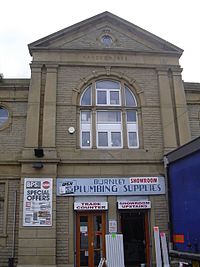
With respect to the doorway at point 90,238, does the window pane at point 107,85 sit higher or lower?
higher

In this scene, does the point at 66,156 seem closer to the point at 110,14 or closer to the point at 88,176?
the point at 88,176

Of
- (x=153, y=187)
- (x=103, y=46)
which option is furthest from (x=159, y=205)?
(x=103, y=46)

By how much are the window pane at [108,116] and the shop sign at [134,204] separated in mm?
3565

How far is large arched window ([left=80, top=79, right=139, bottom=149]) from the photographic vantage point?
14.7 meters

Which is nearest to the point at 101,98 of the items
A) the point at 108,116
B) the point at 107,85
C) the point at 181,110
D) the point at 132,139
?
the point at 107,85

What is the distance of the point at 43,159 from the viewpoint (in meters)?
13.6

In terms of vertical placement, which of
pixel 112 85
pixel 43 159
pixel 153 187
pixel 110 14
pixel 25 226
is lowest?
pixel 25 226

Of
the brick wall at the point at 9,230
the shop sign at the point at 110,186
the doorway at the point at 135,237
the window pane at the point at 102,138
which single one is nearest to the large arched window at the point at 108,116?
the window pane at the point at 102,138

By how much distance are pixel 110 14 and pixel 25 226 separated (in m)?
10.2

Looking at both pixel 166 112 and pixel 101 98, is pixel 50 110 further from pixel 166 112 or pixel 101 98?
pixel 166 112

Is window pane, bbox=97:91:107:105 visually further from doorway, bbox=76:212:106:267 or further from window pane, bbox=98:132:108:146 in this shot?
doorway, bbox=76:212:106:267

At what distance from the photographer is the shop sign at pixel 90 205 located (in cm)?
1342

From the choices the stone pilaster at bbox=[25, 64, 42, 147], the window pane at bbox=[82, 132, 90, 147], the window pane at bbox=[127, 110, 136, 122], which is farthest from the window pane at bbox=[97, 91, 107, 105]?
the stone pilaster at bbox=[25, 64, 42, 147]

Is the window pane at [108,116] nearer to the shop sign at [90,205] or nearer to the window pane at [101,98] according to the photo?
the window pane at [101,98]
